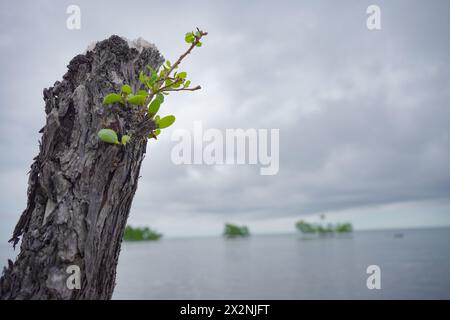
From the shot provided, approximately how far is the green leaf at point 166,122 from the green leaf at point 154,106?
0.29ft

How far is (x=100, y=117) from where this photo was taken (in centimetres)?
218

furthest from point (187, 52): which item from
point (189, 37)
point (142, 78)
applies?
point (142, 78)

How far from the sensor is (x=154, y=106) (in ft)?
7.64

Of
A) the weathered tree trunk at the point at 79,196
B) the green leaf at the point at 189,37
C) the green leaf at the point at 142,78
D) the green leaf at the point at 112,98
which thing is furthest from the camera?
the green leaf at the point at 189,37

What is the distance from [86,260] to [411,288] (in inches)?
2010

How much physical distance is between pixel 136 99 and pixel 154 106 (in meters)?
0.16

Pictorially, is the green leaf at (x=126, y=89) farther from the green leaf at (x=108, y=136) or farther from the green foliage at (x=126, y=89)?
the green leaf at (x=108, y=136)

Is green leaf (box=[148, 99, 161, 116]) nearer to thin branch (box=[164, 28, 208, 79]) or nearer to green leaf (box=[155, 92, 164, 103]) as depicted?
green leaf (box=[155, 92, 164, 103])

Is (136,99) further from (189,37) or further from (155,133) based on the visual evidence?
(189,37)

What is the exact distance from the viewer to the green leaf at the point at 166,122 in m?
2.41

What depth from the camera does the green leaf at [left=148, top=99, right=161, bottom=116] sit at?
2.33 metres

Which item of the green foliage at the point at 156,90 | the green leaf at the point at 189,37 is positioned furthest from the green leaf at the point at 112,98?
the green leaf at the point at 189,37

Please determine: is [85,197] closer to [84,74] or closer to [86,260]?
[86,260]
